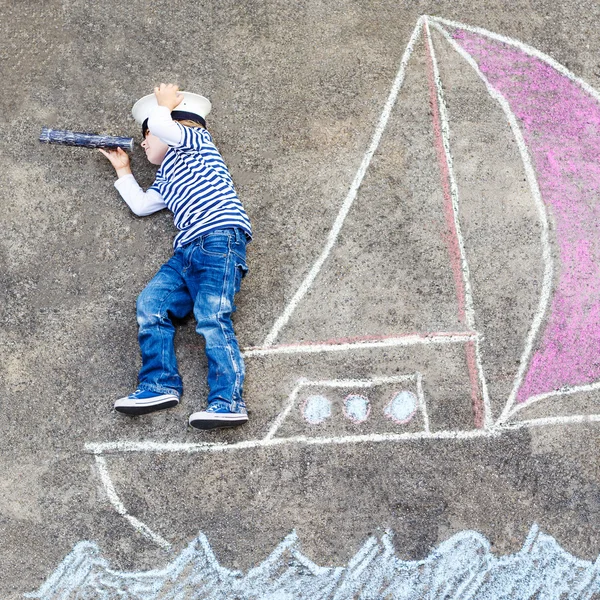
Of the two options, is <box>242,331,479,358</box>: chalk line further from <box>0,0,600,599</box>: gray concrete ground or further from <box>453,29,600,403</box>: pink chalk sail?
<box>453,29,600,403</box>: pink chalk sail

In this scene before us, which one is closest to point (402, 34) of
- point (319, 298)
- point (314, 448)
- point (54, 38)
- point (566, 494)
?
point (319, 298)

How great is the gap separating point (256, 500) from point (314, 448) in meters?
0.46

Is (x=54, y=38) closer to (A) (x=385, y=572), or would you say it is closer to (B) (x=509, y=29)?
(B) (x=509, y=29)

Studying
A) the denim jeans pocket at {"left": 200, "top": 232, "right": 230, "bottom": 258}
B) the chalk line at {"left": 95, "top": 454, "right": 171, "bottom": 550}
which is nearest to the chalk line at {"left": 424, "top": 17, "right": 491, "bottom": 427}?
the denim jeans pocket at {"left": 200, "top": 232, "right": 230, "bottom": 258}

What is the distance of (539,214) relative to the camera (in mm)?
4586

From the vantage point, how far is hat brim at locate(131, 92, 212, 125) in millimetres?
4414

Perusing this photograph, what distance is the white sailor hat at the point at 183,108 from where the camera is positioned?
442cm

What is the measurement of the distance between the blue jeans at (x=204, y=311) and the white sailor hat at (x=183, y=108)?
2.67ft

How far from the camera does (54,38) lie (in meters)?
4.82

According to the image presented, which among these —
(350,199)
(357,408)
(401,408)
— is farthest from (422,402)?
(350,199)

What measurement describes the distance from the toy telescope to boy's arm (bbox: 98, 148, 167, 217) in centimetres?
5

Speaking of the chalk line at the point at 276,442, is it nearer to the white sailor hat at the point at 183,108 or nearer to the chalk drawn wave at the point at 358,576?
the chalk drawn wave at the point at 358,576

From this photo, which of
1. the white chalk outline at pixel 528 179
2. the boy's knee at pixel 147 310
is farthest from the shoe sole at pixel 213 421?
the white chalk outline at pixel 528 179

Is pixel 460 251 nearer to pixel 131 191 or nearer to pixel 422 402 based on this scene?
pixel 422 402
